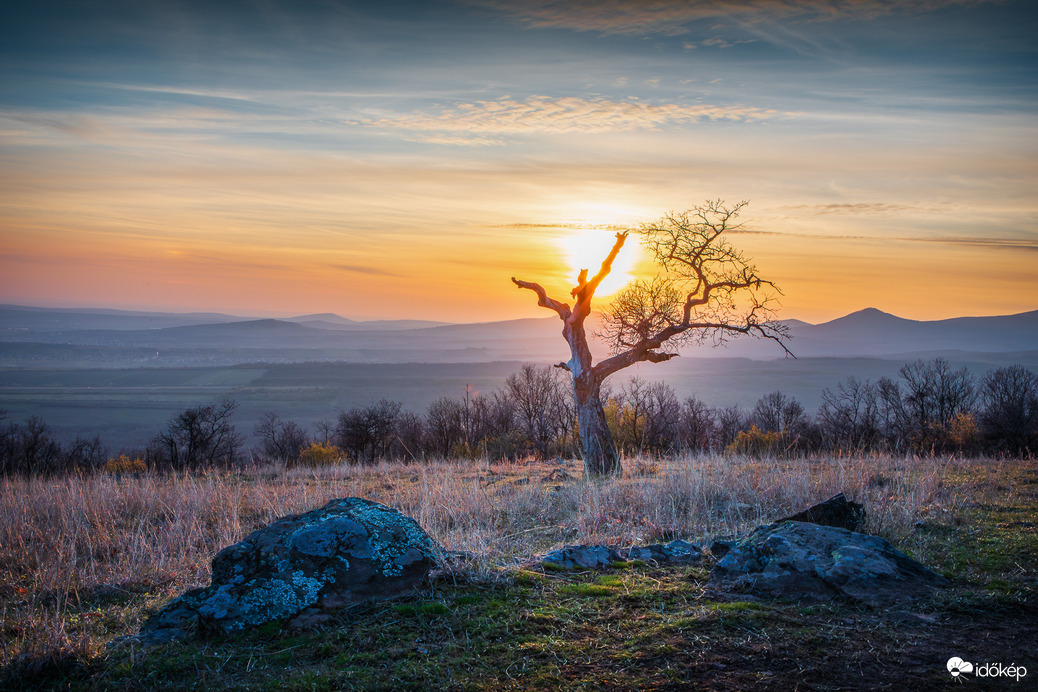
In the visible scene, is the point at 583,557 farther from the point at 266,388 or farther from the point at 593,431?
the point at 266,388

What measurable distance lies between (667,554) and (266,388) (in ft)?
497

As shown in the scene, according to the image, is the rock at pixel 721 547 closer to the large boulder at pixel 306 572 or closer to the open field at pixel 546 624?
the open field at pixel 546 624

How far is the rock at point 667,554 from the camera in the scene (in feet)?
18.9

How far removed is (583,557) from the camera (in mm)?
5656

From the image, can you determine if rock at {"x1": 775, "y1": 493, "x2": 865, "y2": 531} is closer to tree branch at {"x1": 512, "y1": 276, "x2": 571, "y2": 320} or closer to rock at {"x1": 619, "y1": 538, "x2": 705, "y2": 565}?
rock at {"x1": 619, "y1": 538, "x2": 705, "y2": 565}

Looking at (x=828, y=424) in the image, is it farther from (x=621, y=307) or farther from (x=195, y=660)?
(x=195, y=660)

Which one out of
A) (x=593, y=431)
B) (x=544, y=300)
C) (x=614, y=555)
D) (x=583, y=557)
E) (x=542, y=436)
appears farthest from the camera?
(x=542, y=436)

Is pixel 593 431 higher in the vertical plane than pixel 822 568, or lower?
lower

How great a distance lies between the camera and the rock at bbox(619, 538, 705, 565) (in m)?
5.76

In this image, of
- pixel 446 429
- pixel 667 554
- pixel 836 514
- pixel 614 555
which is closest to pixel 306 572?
pixel 614 555

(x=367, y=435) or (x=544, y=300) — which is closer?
(x=544, y=300)

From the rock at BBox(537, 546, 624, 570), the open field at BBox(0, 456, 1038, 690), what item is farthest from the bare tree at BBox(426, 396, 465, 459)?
the rock at BBox(537, 546, 624, 570)

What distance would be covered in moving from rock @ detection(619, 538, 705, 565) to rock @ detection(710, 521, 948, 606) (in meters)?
0.47

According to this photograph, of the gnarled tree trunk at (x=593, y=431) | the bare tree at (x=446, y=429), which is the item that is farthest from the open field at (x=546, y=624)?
the bare tree at (x=446, y=429)
